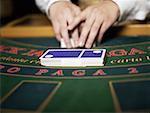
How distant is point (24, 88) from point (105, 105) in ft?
0.73

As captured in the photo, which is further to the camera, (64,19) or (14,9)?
(14,9)

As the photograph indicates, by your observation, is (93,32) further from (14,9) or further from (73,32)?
(14,9)

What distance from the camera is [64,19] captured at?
1.06m

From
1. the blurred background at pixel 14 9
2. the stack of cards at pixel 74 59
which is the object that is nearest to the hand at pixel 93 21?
the stack of cards at pixel 74 59

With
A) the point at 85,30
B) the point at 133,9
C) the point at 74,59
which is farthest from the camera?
the point at 133,9

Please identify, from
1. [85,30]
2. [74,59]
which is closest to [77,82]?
[74,59]

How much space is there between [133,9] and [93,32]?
315mm

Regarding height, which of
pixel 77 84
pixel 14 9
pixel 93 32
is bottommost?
pixel 77 84

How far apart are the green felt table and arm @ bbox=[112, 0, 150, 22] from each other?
0.22 metres

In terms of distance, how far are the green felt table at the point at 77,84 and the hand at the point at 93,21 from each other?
10 cm

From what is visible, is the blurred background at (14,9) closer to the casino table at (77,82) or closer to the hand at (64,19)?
the hand at (64,19)

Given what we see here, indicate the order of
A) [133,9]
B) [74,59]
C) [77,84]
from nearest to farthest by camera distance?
[77,84] < [74,59] < [133,9]

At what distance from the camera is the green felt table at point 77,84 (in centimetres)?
56

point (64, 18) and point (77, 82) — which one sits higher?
point (64, 18)
